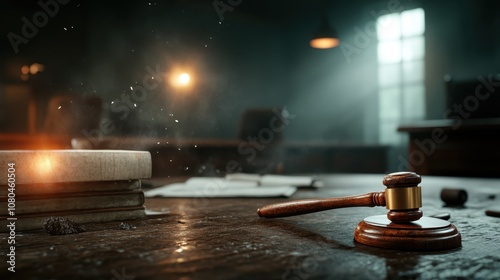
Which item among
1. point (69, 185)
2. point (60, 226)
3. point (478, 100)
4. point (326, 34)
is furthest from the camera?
point (326, 34)

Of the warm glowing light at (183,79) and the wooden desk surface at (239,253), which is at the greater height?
the warm glowing light at (183,79)

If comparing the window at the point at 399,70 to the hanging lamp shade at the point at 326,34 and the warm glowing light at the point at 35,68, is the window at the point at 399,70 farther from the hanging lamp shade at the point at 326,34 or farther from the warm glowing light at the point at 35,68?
the warm glowing light at the point at 35,68

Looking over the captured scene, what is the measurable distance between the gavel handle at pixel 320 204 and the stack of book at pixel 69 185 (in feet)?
1.11

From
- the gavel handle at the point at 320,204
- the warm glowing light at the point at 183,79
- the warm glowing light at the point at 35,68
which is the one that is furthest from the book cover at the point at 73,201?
the warm glowing light at the point at 183,79

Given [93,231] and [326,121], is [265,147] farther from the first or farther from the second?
[93,231]

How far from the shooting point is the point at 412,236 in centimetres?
74

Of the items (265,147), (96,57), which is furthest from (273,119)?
(96,57)

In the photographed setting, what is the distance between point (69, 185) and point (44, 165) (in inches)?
3.1

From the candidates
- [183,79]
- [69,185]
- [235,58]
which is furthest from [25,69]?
[69,185]

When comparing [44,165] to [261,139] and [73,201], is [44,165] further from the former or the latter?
[261,139]

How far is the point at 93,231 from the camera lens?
36.4 inches

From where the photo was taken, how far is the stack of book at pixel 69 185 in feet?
3.06

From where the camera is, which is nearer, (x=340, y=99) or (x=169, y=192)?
(x=169, y=192)

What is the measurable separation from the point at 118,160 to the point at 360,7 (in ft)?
22.8
